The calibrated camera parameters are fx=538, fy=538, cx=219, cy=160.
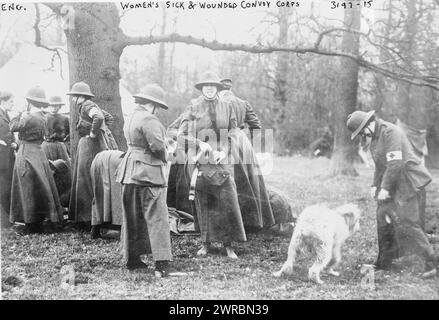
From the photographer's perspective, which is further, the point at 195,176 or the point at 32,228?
the point at 32,228

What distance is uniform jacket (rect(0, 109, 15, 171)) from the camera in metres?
6.99

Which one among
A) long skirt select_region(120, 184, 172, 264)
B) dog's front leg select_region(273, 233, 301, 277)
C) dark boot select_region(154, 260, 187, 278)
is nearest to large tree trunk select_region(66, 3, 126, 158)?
long skirt select_region(120, 184, 172, 264)

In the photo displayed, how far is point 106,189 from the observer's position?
6.22 metres

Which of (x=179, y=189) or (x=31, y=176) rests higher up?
(x=31, y=176)

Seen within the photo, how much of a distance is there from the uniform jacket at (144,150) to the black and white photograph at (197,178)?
0.01 m

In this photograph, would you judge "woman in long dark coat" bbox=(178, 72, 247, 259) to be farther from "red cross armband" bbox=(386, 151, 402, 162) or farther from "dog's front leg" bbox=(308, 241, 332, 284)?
"red cross armband" bbox=(386, 151, 402, 162)

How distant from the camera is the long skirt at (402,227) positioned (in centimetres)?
492

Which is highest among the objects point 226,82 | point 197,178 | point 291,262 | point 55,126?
point 226,82

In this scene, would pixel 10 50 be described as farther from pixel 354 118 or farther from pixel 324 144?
pixel 324 144

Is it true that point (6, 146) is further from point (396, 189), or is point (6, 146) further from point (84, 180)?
point (396, 189)

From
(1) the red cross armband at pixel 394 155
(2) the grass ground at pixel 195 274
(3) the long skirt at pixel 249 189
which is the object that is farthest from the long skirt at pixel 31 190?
(1) the red cross armband at pixel 394 155

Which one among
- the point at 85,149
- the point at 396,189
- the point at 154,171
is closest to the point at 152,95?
the point at 154,171

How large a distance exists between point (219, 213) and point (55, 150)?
309 centimetres

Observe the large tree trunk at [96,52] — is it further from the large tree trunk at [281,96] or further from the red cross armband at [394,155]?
the large tree trunk at [281,96]
